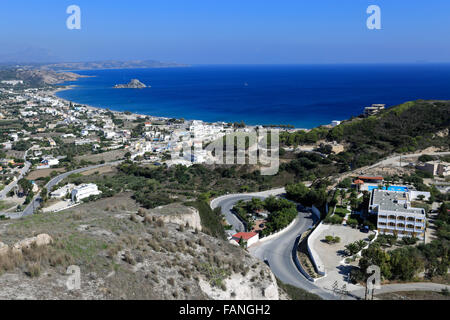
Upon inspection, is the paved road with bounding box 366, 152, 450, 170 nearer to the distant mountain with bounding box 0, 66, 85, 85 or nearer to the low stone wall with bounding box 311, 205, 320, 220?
the low stone wall with bounding box 311, 205, 320, 220

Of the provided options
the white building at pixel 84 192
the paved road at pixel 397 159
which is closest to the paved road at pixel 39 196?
the white building at pixel 84 192

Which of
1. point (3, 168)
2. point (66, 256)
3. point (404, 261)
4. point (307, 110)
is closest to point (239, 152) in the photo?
point (404, 261)

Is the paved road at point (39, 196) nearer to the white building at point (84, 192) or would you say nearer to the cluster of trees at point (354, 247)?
the white building at point (84, 192)

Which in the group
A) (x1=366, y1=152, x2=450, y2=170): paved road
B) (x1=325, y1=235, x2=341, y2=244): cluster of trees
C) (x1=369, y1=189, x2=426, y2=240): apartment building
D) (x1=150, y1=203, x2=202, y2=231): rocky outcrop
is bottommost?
(x1=325, y1=235, x2=341, y2=244): cluster of trees

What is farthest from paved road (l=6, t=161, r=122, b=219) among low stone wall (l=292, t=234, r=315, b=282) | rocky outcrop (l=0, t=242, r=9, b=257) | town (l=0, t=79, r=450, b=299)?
rocky outcrop (l=0, t=242, r=9, b=257)

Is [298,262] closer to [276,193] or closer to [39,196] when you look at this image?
[276,193]

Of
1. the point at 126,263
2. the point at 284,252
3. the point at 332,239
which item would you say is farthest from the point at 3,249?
the point at 332,239
